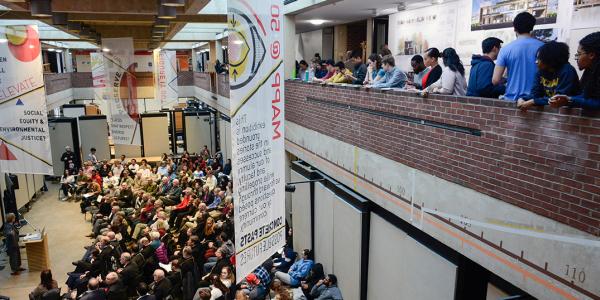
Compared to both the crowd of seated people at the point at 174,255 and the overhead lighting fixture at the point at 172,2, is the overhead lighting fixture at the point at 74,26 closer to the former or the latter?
the crowd of seated people at the point at 174,255

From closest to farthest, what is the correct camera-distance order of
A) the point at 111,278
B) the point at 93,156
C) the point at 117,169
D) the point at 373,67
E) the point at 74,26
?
the point at 111,278
the point at 373,67
the point at 74,26
the point at 117,169
the point at 93,156

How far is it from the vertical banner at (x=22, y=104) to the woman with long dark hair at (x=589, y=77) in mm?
8244

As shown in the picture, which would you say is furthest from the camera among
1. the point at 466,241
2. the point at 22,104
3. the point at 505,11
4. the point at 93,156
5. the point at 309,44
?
the point at 93,156

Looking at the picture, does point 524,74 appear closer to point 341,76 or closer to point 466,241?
point 466,241

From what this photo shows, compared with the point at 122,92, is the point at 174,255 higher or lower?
lower

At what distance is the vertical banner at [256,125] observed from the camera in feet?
13.0

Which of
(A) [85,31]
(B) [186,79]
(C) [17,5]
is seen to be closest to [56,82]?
(B) [186,79]

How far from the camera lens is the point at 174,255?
32.9ft

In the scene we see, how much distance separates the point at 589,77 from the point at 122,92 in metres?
10.2

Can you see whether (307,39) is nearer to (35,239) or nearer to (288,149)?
(288,149)

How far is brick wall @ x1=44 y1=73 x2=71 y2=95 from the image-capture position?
2202cm

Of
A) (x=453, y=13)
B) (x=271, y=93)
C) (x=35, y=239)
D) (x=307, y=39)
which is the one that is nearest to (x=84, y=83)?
(x=307, y=39)

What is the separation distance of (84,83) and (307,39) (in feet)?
53.1

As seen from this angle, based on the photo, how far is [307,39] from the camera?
19641mm
